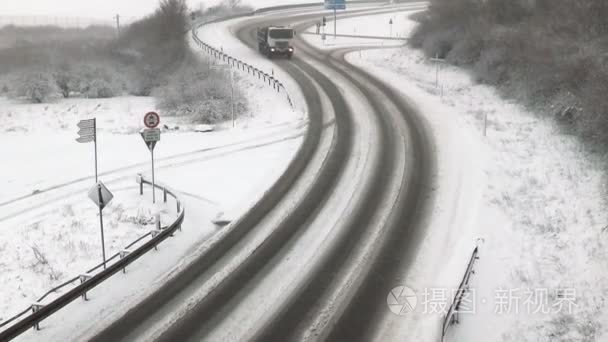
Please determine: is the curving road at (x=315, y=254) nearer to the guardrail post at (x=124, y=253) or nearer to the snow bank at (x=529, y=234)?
the snow bank at (x=529, y=234)

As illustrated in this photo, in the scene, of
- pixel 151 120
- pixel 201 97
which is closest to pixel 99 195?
pixel 151 120

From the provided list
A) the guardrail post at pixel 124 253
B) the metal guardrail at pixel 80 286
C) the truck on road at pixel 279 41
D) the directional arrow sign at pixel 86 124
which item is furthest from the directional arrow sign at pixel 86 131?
the truck on road at pixel 279 41

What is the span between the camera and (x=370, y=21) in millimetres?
73875

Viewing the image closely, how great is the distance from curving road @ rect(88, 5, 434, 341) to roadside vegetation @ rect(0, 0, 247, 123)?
12.1 meters

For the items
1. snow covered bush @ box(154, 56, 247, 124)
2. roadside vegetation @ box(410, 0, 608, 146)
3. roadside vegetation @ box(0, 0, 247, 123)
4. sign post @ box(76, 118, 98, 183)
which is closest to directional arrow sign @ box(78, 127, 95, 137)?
sign post @ box(76, 118, 98, 183)

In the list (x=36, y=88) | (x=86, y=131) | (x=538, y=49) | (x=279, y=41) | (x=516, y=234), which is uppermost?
(x=279, y=41)

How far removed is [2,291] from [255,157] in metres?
11.7

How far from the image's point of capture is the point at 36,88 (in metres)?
43.1

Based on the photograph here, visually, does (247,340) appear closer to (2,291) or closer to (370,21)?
(2,291)

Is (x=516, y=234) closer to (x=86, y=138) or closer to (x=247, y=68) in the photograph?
(x=86, y=138)

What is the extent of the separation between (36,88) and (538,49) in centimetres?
3475

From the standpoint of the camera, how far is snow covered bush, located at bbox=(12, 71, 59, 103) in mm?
43094

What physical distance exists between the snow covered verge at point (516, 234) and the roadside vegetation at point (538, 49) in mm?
1208

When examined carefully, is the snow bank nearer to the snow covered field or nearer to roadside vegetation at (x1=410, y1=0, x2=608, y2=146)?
roadside vegetation at (x1=410, y1=0, x2=608, y2=146)
